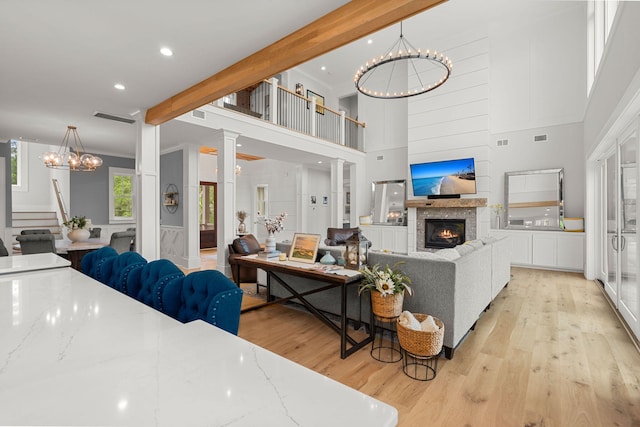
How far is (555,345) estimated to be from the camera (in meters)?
2.88

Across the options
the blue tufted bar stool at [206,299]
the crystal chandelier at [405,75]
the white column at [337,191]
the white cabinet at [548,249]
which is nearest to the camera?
the blue tufted bar stool at [206,299]

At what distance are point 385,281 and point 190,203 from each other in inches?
211

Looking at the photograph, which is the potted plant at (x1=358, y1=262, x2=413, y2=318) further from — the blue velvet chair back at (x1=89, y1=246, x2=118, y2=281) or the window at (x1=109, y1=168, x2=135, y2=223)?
the window at (x1=109, y1=168, x2=135, y2=223)

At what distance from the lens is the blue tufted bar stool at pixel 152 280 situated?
69.2 inches

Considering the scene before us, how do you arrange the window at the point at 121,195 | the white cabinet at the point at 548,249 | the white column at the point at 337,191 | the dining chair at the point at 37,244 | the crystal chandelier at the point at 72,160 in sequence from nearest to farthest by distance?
the dining chair at the point at 37,244, the crystal chandelier at the point at 72,160, the white cabinet at the point at 548,249, the window at the point at 121,195, the white column at the point at 337,191

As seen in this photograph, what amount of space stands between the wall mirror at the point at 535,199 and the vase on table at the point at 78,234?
326 inches

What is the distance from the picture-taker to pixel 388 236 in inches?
319

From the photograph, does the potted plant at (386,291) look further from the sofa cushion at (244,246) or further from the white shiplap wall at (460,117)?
the white shiplap wall at (460,117)

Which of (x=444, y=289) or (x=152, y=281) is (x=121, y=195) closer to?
(x=152, y=281)

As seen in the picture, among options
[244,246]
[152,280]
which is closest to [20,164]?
[244,246]

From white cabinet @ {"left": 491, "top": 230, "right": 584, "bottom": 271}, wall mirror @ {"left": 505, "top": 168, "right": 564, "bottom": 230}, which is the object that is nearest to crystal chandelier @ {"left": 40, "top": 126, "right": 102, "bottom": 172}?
white cabinet @ {"left": 491, "top": 230, "right": 584, "bottom": 271}

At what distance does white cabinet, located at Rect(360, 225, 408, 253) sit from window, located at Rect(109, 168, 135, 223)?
6.22 m

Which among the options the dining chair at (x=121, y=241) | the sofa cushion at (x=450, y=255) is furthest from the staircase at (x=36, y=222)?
the sofa cushion at (x=450, y=255)

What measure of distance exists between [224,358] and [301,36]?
234cm
